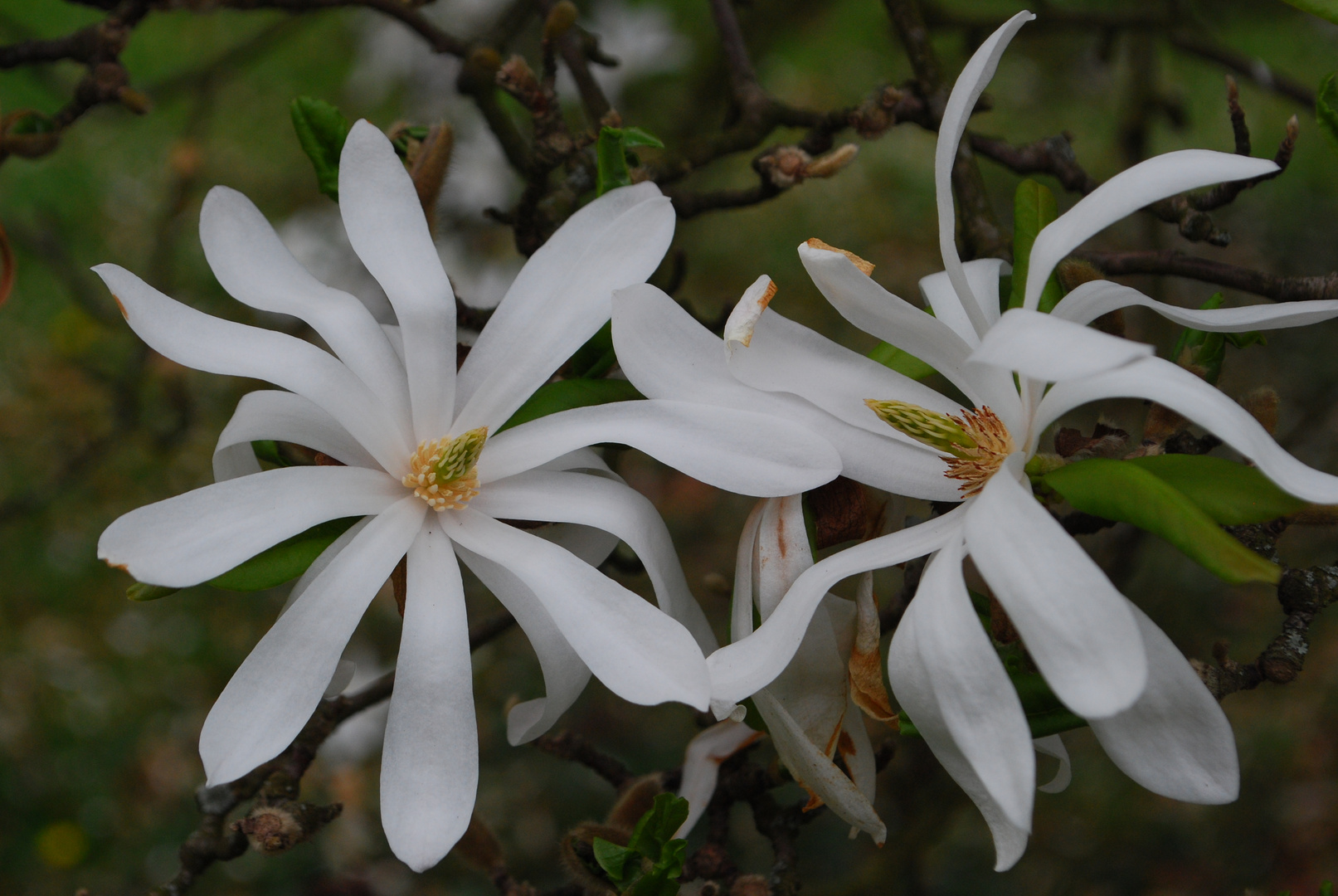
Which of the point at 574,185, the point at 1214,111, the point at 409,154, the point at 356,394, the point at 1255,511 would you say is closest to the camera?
the point at 1255,511

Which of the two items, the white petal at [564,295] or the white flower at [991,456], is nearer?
the white flower at [991,456]

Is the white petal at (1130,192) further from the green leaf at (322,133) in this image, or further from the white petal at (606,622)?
the green leaf at (322,133)

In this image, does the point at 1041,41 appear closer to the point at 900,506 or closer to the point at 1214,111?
the point at 1214,111

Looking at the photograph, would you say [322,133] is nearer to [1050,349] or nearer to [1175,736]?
[1050,349]

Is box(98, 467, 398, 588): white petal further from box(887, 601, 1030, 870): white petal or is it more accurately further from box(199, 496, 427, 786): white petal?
box(887, 601, 1030, 870): white petal

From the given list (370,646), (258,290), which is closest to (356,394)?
(258,290)

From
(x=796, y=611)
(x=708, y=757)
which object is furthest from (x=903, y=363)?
(x=708, y=757)

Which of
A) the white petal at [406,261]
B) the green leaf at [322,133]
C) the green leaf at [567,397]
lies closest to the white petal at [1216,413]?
the green leaf at [567,397]
